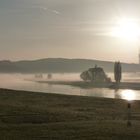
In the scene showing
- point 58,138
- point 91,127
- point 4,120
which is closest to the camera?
point 58,138

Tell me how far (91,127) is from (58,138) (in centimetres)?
447

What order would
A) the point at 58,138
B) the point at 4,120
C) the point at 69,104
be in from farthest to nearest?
the point at 69,104 → the point at 4,120 → the point at 58,138

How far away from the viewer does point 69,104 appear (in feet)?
185

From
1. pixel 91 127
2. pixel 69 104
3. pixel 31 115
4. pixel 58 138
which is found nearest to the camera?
pixel 58 138

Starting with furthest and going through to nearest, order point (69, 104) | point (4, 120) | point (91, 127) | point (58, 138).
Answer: point (69, 104)
point (4, 120)
point (91, 127)
point (58, 138)

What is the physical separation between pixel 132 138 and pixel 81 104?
1236 inches

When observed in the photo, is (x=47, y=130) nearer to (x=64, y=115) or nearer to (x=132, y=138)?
(x=132, y=138)

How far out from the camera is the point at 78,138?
25484 millimetres

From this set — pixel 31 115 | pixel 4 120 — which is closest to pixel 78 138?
pixel 4 120

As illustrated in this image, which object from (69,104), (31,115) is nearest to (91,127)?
(31,115)

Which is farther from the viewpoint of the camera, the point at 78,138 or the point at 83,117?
the point at 83,117

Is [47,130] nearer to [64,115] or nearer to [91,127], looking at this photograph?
[91,127]

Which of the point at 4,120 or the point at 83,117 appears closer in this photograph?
the point at 4,120

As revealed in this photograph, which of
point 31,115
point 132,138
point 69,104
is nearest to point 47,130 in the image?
point 132,138
